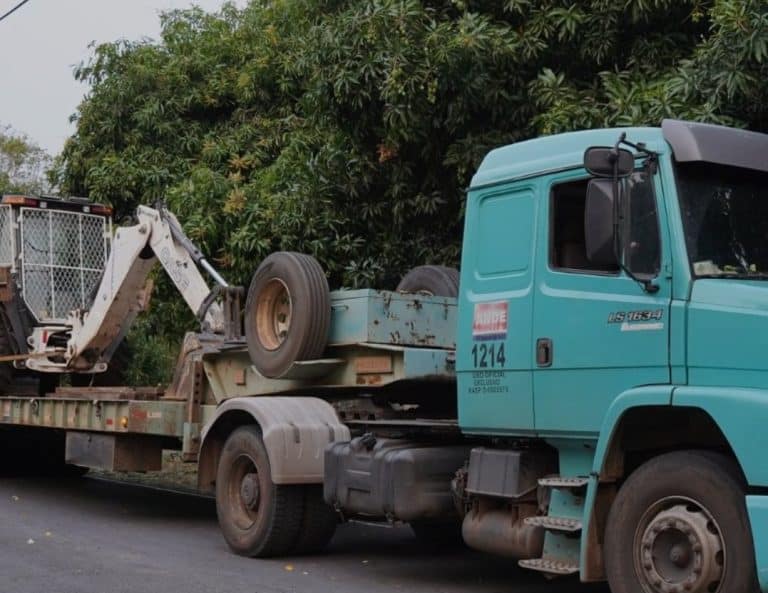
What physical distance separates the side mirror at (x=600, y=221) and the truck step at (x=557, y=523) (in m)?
1.51

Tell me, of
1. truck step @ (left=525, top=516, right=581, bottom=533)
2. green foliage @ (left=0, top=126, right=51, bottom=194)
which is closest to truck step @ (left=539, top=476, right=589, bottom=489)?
truck step @ (left=525, top=516, right=581, bottom=533)

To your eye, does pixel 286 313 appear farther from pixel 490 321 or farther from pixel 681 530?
pixel 681 530

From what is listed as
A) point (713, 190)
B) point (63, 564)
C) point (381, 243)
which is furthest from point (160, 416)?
point (713, 190)

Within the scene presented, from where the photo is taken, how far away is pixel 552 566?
710 centimetres

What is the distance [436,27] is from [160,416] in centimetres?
→ 432

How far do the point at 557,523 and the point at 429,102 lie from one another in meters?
5.40

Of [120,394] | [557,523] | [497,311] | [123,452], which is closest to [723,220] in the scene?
[497,311]

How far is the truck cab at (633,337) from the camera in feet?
20.8

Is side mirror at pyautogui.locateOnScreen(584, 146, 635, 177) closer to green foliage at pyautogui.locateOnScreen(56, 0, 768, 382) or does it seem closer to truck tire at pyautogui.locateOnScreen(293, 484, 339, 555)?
green foliage at pyautogui.locateOnScreen(56, 0, 768, 382)

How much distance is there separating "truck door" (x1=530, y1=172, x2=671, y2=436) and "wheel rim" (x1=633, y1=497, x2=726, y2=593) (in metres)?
0.69

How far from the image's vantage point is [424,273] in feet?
34.3

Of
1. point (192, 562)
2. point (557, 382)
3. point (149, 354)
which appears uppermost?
point (149, 354)

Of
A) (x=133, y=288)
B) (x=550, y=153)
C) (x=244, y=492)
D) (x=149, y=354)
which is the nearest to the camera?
(x=550, y=153)

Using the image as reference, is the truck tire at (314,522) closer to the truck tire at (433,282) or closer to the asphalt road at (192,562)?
the asphalt road at (192,562)
